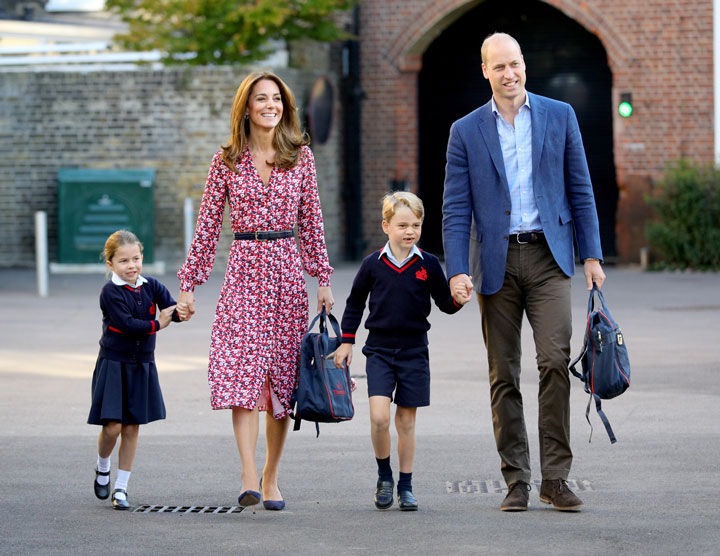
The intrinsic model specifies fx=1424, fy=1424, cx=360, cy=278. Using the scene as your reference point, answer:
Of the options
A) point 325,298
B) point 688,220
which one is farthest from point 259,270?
point 688,220

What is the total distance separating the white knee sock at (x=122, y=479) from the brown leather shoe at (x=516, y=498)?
1.67 m

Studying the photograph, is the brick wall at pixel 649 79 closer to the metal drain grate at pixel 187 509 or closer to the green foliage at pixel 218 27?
the green foliage at pixel 218 27

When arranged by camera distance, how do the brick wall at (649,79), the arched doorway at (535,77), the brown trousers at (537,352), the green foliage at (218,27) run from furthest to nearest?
the arched doorway at (535,77), the brick wall at (649,79), the green foliage at (218,27), the brown trousers at (537,352)

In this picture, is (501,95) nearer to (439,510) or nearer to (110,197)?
(439,510)

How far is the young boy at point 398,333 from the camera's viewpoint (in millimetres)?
6195

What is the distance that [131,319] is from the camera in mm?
6340

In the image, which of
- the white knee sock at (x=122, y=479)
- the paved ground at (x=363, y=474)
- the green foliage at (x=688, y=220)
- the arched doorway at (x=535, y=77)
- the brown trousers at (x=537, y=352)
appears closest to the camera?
the paved ground at (x=363, y=474)

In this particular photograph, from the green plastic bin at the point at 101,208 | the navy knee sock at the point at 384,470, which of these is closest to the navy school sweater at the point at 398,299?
the navy knee sock at the point at 384,470

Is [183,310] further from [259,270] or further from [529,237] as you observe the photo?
[529,237]

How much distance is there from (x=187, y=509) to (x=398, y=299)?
131 cm

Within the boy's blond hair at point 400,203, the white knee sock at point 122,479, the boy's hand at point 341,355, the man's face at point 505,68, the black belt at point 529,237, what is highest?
the man's face at point 505,68

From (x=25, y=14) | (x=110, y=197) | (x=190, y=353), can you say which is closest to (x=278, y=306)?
(x=190, y=353)

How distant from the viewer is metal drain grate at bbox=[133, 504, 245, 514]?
244 inches

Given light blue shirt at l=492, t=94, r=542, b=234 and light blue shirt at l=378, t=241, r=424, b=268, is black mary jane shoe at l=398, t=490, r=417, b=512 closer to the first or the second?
light blue shirt at l=378, t=241, r=424, b=268
